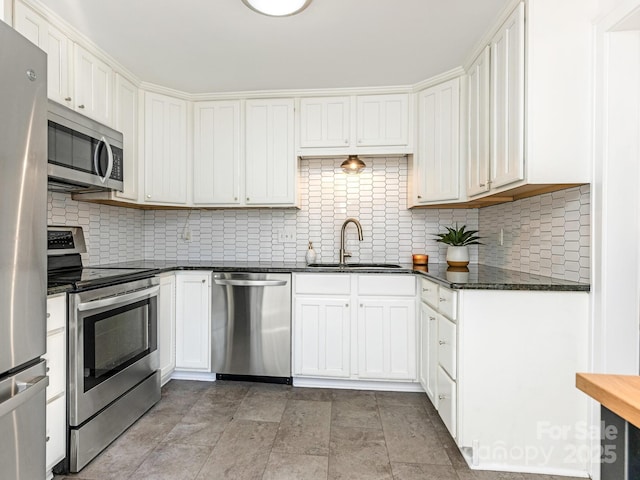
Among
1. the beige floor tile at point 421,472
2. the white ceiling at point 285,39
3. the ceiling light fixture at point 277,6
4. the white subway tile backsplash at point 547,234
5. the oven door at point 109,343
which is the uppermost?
the white ceiling at point 285,39

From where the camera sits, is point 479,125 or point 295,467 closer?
point 295,467

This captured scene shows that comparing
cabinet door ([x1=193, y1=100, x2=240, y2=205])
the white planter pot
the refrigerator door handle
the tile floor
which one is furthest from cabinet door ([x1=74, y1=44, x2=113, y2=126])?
the white planter pot

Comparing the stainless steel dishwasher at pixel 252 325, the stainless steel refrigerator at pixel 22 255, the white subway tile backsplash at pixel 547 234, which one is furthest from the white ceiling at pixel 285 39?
the stainless steel dishwasher at pixel 252 325

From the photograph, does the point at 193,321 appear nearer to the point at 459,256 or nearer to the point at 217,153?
the point at 217,153

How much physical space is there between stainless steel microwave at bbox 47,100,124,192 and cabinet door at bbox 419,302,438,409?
227cm

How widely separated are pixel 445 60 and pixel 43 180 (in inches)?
97.0

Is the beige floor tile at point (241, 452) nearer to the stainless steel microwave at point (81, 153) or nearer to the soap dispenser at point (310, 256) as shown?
the soap dispenser at point (310, 256)

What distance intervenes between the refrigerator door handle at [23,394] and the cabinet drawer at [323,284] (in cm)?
162

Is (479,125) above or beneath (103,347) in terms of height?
above

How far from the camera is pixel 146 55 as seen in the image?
2404 mm

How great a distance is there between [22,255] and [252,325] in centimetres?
170

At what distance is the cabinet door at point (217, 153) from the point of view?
9.90 ft

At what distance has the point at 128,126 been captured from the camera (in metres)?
2.68

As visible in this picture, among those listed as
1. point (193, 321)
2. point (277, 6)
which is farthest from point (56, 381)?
point (277, 6)
